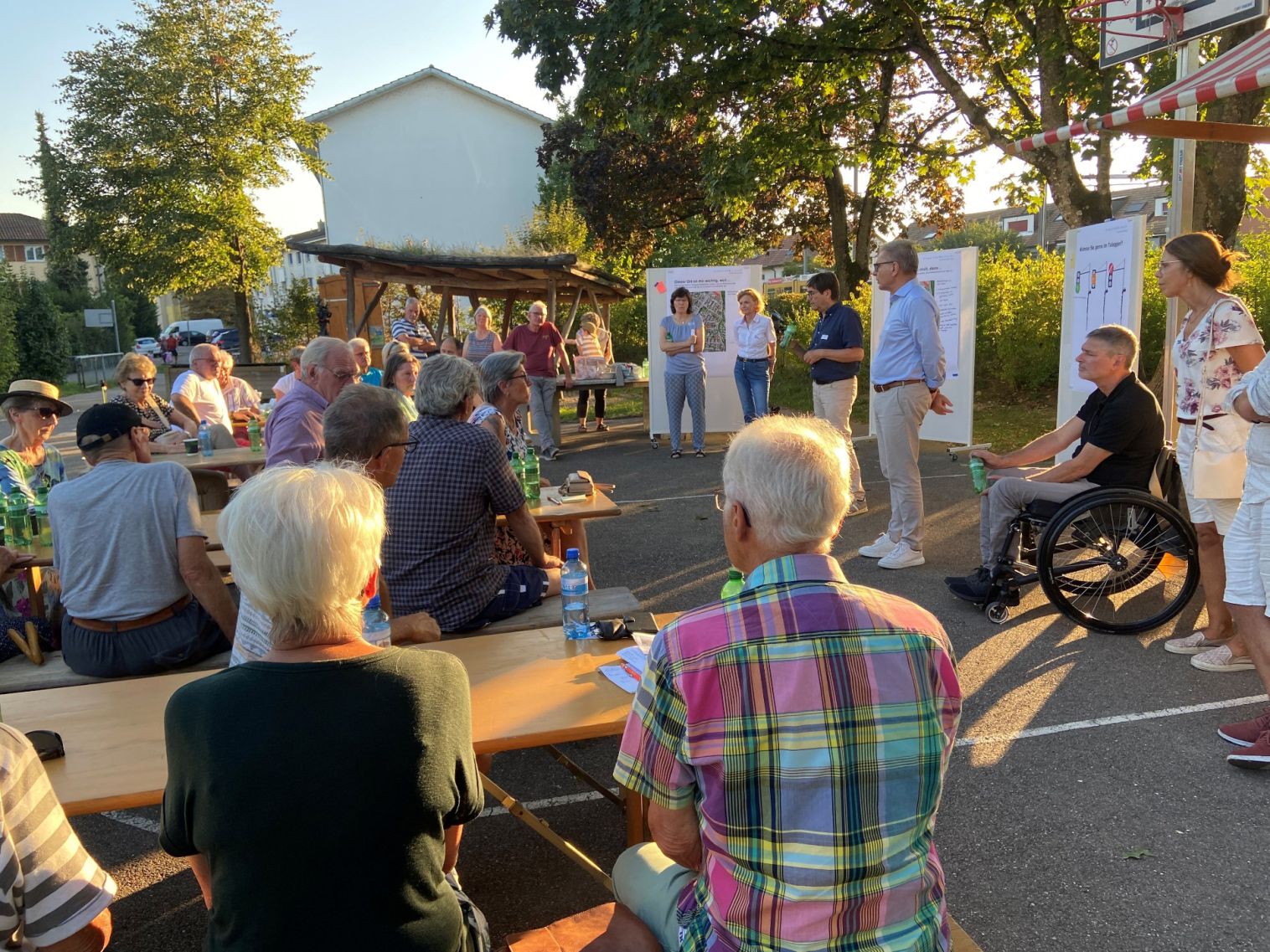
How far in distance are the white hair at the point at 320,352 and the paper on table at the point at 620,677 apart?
3.05 metres

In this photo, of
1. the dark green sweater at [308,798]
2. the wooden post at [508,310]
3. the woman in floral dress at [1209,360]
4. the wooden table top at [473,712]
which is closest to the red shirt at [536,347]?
the wooden post at [508,310]

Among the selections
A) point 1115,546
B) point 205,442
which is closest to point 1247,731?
point 1115,546

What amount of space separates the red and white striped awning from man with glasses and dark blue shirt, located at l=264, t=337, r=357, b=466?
13.6 ft

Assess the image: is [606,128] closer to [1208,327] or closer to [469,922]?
[1208,327]

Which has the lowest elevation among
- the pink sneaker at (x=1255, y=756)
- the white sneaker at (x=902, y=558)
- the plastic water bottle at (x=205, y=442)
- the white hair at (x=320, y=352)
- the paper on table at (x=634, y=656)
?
the pink sneaker at (x=1255, y=756)

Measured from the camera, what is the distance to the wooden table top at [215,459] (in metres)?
6.28

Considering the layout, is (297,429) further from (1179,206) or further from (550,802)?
(1179,206)

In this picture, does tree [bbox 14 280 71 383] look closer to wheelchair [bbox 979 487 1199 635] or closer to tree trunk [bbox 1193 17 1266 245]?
tree trunk [bbox 1193 17 1266 245]

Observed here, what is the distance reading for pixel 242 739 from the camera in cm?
146

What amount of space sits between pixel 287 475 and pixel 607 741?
2.46m

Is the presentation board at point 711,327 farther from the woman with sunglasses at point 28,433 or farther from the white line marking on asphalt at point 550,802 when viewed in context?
the white line marking on asphalt at point 550,802

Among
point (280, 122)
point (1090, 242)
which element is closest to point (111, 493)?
point (1090, 242)

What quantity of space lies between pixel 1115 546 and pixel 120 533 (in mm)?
4323

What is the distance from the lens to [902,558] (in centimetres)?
601
